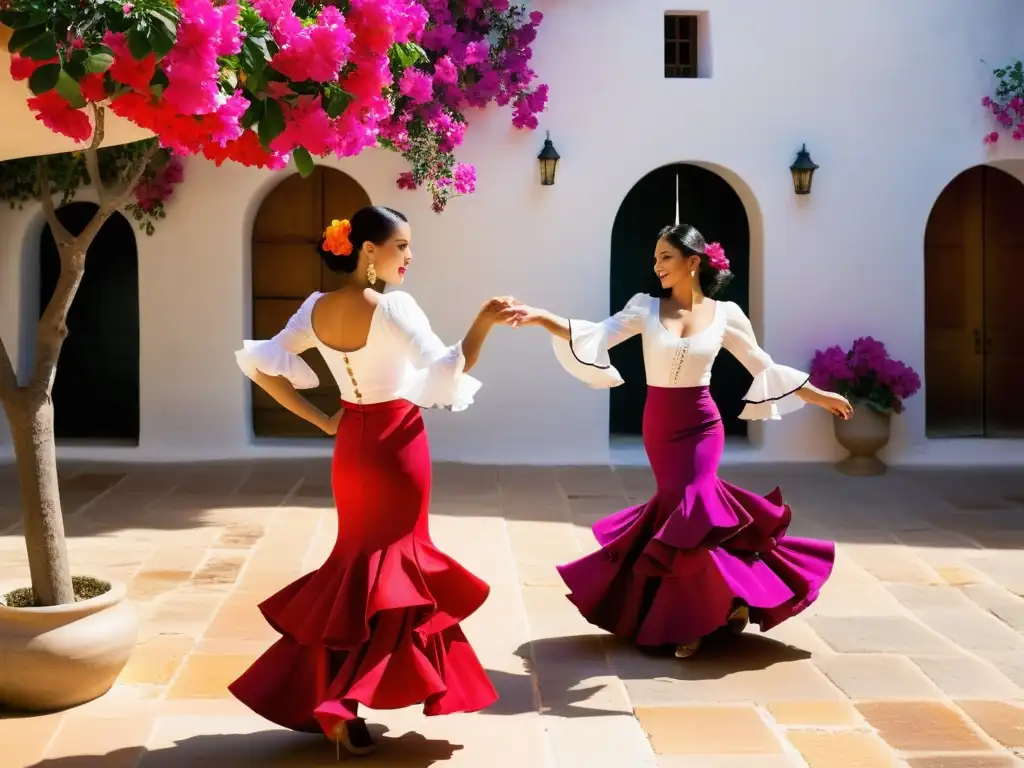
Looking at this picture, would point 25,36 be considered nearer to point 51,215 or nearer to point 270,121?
point 270,121

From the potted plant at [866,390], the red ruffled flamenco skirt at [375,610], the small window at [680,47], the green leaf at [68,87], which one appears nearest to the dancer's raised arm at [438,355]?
the red ruffled flamenco skirt at [375,610]

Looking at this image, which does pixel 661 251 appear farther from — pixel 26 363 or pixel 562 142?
pixel 26 363

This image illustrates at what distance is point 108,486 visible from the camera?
8438 millimetres

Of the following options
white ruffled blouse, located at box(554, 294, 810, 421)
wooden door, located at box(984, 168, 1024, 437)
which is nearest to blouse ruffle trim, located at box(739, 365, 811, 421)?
white ruffled blouse, located at box(554, 294, 810, 421)

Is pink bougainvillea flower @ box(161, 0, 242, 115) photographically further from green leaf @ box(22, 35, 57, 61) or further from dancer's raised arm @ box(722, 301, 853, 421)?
dancer's raised arm @ box(722, 301, 853, 421)

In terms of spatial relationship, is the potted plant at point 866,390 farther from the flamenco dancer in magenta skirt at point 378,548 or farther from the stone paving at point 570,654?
the flamenco dancer in magenta skirt at point 378,548

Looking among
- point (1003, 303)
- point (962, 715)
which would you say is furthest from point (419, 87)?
point (1003, 303)

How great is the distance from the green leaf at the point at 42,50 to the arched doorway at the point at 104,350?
26.5 ft

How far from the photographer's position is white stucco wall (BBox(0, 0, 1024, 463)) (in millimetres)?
9500

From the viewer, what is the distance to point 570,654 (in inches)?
187

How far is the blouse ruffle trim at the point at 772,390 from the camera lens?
4.95m

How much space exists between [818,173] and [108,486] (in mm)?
5861

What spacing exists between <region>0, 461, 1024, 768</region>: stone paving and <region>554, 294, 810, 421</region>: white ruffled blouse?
1.03 metres

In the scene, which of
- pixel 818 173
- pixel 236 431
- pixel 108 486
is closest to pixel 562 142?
pixel 818 173
